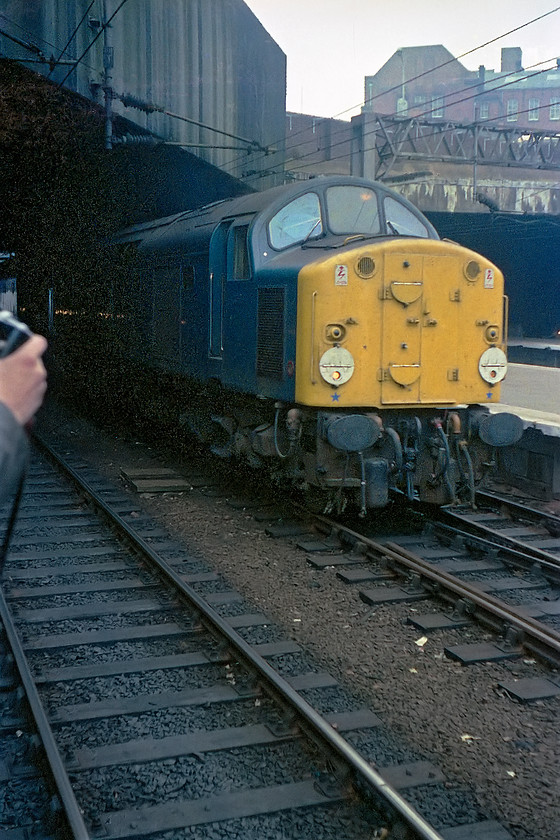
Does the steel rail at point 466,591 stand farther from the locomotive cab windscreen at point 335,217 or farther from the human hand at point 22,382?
the human hand at point 22,382

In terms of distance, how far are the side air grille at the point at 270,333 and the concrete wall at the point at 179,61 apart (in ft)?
31.6

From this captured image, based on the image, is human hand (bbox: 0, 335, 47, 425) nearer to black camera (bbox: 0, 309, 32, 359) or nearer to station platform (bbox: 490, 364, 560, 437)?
black camera (bbox: 0, 309, 32, 359)

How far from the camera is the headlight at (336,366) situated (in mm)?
7902

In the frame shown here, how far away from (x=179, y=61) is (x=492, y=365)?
15.1 meters

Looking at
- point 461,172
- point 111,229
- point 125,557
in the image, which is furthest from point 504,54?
point 125,557

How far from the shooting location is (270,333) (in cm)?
856

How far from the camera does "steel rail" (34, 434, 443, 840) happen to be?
359cm

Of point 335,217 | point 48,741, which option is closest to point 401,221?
point 335,217

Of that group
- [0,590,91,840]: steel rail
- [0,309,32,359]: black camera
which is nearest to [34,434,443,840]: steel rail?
[0,590,91,840]: steel rail

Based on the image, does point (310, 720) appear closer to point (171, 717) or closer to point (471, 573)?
point (171, 717)

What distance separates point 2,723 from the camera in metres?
4.59

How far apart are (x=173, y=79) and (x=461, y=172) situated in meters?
22.0

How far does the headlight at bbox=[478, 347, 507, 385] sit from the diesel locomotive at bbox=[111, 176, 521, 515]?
0.01m

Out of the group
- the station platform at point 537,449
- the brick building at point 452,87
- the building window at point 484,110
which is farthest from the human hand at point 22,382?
the building window at point 484,110
